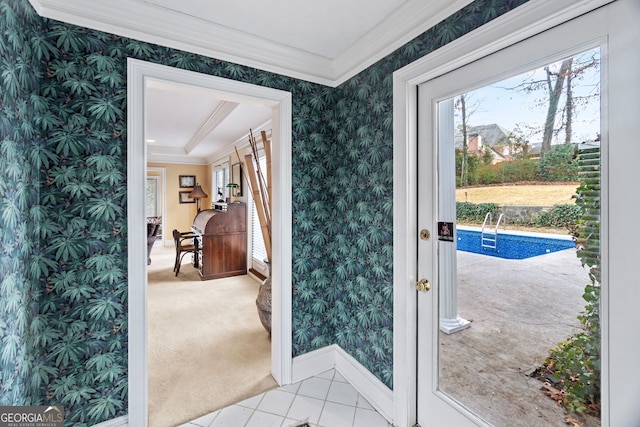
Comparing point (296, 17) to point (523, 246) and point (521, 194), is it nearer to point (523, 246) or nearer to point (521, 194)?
point (521, 194)

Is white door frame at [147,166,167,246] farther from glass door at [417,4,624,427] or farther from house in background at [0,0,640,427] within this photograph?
glass door at [417,4,624,427]

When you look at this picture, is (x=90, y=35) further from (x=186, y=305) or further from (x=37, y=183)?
(x=186, y=305)

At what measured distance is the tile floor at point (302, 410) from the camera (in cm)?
174

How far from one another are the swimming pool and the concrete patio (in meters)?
0.03

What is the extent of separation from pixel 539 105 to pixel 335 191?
138 cm

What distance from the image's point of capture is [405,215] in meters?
1.69

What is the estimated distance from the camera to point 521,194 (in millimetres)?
1275

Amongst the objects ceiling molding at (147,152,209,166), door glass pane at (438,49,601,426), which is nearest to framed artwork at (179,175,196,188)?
ceiling molding at (147,152,209,166)

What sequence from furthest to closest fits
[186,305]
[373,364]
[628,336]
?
[186,305] < [373,364] < [628,336]

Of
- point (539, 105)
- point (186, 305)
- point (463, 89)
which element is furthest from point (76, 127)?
point (186, 305)

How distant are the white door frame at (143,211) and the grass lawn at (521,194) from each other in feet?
3.93

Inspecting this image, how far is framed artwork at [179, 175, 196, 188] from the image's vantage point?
7633 millimetres

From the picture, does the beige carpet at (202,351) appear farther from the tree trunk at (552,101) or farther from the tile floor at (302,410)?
the tree trunk at (552,101)

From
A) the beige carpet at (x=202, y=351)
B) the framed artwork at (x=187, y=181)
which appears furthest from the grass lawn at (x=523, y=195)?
the framed artwork at (x=187, y=181)
